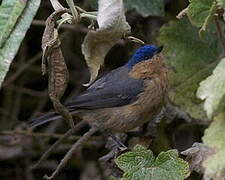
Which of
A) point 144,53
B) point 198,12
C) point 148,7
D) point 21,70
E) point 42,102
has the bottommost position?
point 42,102

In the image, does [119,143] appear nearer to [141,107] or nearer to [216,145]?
[141,107]

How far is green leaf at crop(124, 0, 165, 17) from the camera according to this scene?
13.1ft

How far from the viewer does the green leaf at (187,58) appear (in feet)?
12.6

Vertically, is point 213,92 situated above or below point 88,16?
above

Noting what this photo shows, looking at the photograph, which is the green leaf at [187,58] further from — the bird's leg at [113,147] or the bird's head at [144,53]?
the bird's leg at [113,147]

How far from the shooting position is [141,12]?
400 centimetres

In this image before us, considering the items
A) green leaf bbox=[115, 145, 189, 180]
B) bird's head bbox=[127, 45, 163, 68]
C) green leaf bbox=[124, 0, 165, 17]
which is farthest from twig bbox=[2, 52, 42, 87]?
green leaf bbox=[115, 145, 189, 180]

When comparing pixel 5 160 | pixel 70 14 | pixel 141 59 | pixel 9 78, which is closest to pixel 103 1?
pixel 70 14

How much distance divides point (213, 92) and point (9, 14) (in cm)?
122

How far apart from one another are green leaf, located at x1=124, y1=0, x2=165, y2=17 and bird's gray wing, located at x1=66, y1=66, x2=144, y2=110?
59 centimetres

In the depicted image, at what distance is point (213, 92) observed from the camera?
1952 millimetres

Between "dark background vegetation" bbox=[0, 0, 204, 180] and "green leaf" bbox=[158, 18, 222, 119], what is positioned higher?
"green leaf" bbox=[158, 18, 222, 119]

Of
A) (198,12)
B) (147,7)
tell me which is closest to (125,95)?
(147,7)

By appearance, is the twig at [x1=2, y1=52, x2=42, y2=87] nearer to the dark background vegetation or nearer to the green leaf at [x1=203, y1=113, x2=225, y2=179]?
the dark background vegetation
